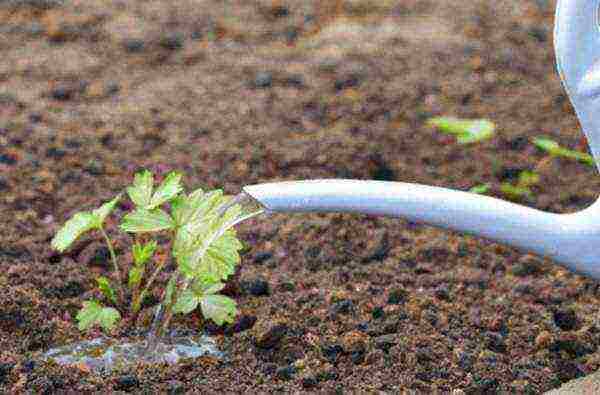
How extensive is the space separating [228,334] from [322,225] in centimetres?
52

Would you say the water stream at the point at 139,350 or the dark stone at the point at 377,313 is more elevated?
the water stream at the point at 139,350

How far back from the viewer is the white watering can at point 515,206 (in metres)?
1.83

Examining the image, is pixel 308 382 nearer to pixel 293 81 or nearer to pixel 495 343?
pixel 495 343

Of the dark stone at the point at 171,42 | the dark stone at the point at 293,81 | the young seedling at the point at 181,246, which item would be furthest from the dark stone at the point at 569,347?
the dark stone at the point at 171,42

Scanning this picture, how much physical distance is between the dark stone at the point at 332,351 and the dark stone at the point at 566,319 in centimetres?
48

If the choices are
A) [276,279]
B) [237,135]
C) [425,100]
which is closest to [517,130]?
[425,100]

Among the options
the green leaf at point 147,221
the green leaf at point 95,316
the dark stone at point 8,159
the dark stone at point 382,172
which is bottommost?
the dark stone at point 382,172

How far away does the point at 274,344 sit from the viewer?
2037 millimetres

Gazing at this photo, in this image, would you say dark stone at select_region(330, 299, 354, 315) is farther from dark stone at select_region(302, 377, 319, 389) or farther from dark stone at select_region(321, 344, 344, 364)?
dark stone at select_region(302, 377, 319, 389)

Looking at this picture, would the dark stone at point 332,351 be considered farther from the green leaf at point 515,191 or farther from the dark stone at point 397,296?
the green leaf at point 515,191

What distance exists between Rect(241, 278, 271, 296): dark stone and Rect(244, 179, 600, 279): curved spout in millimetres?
395

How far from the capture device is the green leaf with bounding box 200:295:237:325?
1.96 meters

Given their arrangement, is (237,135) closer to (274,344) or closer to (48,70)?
(48,70)

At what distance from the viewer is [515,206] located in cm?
193
